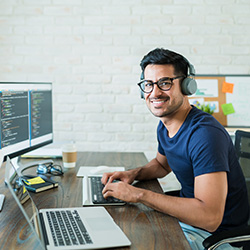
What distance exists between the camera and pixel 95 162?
6.06 feet

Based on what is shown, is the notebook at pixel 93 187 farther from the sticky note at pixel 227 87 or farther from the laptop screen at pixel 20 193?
the sticky note at pixel 227 87

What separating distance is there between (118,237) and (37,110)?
1081mm

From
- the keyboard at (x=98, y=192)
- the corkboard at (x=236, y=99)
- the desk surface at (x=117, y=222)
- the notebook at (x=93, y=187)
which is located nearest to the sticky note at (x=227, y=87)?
the corkboard at (x=236, y=99)

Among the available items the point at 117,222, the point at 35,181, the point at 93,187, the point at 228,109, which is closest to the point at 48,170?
the point at 35,181

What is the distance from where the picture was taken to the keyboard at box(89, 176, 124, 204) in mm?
1179

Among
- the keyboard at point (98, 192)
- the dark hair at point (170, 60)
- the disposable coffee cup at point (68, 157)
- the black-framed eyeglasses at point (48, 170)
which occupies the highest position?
the dark hair at point (170, 60)

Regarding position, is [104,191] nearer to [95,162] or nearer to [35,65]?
[95,162]

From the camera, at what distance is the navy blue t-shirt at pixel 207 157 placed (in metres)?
1.16

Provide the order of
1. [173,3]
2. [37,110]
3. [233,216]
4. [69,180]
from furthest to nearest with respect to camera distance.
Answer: [173,3] < [37,110] < [69,180] < [233,216]

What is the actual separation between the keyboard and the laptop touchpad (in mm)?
151

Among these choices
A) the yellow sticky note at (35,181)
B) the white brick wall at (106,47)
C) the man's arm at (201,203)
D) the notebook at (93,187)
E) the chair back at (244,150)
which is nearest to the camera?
the man's arm at (201,203)

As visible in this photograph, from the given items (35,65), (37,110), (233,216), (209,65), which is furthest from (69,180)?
(209,65)

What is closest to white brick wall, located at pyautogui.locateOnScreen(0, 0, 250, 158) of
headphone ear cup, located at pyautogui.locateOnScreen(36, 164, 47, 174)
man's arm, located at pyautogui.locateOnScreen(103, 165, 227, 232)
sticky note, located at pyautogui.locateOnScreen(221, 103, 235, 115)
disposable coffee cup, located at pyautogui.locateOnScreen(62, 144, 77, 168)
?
sticky note, located at pyautogui.locateOnScreen(221, 103, 235, 115)

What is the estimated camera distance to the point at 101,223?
99 cm
